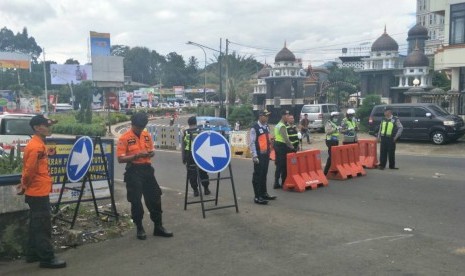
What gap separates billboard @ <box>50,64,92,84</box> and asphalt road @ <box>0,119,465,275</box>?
91.0m

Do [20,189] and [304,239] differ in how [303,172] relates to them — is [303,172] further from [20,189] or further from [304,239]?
[20,189]

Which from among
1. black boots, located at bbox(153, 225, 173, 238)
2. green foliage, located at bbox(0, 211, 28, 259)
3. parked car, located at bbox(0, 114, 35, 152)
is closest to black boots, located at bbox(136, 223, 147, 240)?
black boots, located at bbox(153, 225, 173, 238)

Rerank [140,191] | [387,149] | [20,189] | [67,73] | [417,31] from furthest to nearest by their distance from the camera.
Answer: [67,73], [417,31], [387,149], [140,191], [20,189]

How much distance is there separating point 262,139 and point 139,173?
3.20 metres

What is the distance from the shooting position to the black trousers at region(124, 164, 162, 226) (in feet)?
21.1

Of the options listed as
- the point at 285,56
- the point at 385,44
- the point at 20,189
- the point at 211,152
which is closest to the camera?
the point at 20,189

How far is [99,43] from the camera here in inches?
3002

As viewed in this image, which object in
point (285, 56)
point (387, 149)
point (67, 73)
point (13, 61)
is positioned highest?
point (13, 61)

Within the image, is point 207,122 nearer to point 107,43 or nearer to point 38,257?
point 38,257

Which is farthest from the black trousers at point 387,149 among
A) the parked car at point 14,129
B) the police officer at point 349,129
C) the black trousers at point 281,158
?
the parked car at point 14,129

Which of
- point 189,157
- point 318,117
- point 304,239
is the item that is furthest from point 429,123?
point 304,239

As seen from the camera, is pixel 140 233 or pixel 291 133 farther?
pixel 291 133

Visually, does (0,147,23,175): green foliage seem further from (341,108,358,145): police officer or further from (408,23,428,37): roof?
(408,23,428,37): roof

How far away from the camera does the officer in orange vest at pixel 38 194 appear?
5324 mm
